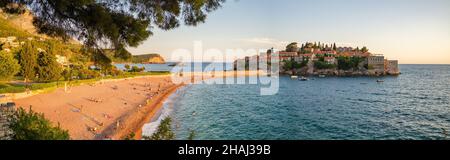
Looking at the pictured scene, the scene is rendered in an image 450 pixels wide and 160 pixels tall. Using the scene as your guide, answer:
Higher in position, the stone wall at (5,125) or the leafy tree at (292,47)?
the leafy tree at (292,47)

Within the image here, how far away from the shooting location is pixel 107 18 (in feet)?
24.2

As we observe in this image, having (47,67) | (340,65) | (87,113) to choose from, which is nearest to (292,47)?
(340,65)

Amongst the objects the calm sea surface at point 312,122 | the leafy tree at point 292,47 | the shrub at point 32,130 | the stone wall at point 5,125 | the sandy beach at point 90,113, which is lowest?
the calm sea surface at point 312,122

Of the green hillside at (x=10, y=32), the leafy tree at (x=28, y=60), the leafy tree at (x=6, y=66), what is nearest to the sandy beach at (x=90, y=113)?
the leafy tree at (x=6, y=66)

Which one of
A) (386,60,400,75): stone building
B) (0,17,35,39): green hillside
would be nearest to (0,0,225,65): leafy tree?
(0,17,35,39): green hillside

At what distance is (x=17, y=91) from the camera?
25844 mm

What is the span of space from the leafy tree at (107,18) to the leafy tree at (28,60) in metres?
38.6

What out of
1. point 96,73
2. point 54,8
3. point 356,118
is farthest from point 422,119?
point 96,73

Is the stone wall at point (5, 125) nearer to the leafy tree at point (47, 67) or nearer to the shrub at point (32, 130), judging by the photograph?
the shrub at point (32, 130)

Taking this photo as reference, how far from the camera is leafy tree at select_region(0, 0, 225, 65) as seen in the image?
746 cm

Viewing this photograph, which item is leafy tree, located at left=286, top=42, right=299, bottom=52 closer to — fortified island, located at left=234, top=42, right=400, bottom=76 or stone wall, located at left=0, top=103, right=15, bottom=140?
fortified island, located at left=234, top=42, right=400, bottom=76

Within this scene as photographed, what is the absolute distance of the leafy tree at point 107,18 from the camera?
7461mm
